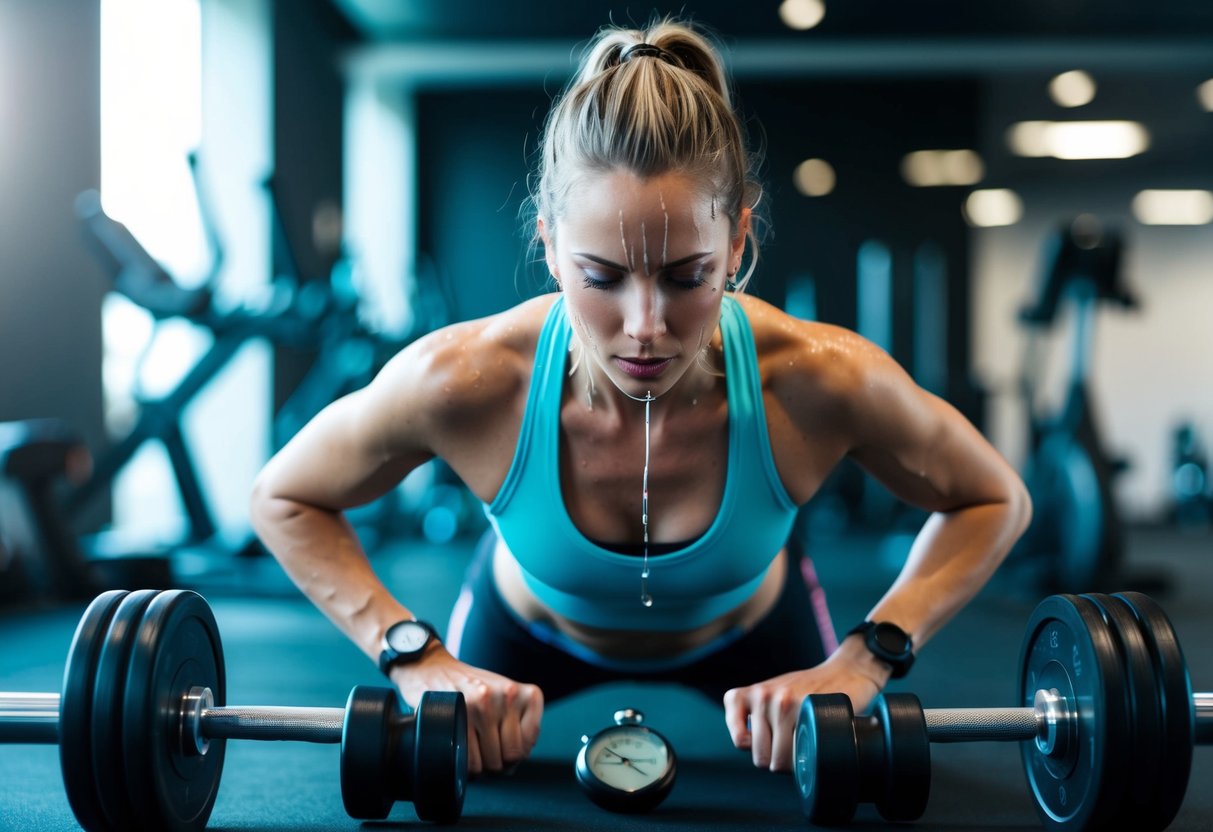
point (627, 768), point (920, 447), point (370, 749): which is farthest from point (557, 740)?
point (920, 447)

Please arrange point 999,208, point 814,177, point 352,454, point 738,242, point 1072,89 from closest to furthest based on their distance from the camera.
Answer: point 738,242, point 352,454, point 1072,89, point 814,177, point 999,208

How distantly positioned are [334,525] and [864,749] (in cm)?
75

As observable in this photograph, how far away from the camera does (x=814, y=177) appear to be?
762 centimetres

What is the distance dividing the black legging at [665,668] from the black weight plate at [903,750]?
0.44 meters

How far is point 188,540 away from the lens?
12.9 ft

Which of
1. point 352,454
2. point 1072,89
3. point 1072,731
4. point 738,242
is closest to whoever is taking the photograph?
point 1072,731

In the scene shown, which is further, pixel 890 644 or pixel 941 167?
pixel 941 167

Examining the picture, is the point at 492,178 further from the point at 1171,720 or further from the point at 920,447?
the point at 1171,720

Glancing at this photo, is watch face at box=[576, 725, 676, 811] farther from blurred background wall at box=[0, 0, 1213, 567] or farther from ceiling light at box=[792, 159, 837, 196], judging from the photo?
ceiling light at box=[792, 159, 837, 196]

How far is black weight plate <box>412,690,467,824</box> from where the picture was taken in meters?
1.14

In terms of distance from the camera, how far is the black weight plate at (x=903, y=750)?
1.13 meters

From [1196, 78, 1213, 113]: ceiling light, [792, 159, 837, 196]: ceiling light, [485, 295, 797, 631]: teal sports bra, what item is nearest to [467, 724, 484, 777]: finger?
[485, 295, 797, 631]: teal sports bra

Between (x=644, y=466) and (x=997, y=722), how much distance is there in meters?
0.52

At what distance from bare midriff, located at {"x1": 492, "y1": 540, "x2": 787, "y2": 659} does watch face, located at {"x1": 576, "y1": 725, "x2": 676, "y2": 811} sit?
0.65 feet
